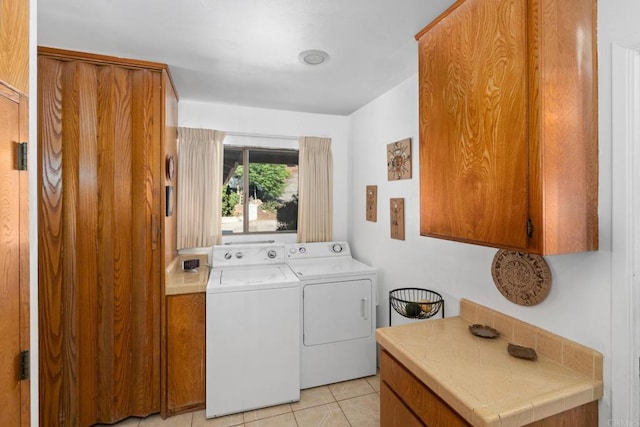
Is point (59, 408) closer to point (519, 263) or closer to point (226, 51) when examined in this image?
point (226, 51)

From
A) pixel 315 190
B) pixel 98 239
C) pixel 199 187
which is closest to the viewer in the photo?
pixel 98 239

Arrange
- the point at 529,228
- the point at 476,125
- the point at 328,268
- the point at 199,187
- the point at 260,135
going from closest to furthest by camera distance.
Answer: the point at 529,228
the point at 476,125
the point at 328,268
the point at 199,187
the point at 260,135

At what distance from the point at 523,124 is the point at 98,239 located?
8.07 ft

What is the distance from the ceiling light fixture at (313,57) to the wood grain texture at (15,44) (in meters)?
1.36

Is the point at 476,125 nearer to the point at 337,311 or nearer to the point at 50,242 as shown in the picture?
the point at 337,311

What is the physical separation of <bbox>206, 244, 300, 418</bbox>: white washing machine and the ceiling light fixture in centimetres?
158

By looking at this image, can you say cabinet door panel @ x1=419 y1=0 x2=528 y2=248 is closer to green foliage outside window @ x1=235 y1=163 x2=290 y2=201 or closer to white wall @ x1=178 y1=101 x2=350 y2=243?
white wall @ x1=178 y1=101 x2=350 y2=243

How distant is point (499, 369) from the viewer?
1.26 meters

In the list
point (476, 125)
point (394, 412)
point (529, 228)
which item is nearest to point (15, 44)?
point (476, 125)

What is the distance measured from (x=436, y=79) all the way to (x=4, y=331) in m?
1.87

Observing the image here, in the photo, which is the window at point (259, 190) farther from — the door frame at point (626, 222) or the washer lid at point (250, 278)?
the door frame at point (626, 222)

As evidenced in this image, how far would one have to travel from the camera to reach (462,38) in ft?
4.33

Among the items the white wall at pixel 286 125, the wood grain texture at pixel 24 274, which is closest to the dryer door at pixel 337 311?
the white wall at pixel 286 125

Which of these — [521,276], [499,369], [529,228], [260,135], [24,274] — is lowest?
[499,369]
